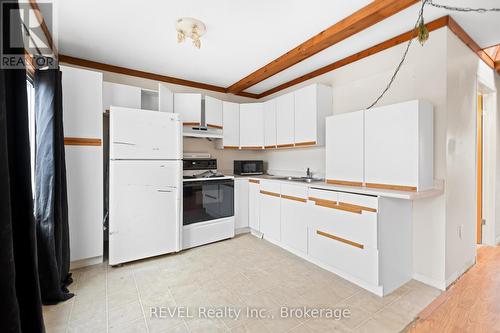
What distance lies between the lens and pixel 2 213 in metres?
1.06

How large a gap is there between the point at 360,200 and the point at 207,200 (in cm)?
190

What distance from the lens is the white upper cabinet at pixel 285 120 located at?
3354 mm

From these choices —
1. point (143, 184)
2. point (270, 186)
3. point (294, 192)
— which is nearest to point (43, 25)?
point (143, 184)

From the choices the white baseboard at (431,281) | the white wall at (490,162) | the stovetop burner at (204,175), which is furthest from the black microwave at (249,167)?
the white wall at (490,162)

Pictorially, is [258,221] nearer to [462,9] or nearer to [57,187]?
[57,187]

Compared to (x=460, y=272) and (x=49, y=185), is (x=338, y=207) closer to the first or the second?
(x=460, y=272)

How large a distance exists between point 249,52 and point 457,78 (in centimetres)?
215

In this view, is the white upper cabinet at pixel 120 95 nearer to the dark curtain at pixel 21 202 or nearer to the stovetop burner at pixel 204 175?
the stovetop burner at pixel 204 175

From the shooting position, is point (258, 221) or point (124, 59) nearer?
point (124, 59)

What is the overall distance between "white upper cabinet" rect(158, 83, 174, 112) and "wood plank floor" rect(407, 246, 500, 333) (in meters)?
3.23

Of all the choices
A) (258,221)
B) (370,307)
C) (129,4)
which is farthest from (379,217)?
(129,4)

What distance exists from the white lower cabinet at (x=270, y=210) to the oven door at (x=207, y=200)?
Result: 0.46 meters

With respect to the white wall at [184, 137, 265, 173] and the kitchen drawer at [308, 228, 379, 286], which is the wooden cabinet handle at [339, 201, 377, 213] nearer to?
the kitchen drawer at [308, 228, 379, 286]

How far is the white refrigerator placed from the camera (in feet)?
8.20
